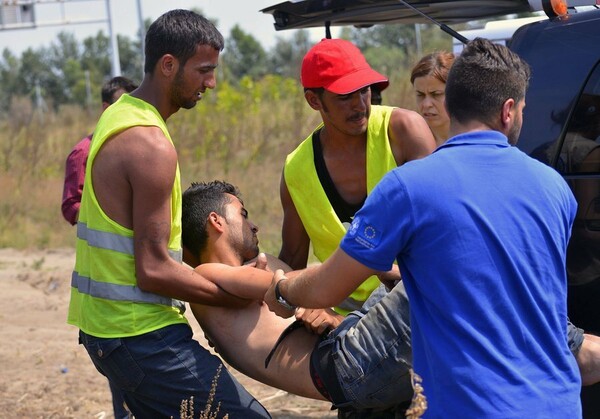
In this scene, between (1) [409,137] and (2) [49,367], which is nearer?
(1) [409,137]

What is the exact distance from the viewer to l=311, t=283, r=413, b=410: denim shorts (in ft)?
11.7

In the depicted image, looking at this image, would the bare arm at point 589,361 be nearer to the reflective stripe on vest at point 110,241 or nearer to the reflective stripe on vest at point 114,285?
the reflective stripe on vest at point 114,285

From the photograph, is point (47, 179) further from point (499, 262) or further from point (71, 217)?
point (499, 262)

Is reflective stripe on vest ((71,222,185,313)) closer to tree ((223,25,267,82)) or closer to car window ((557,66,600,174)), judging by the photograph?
car window ((557,66,600,174))

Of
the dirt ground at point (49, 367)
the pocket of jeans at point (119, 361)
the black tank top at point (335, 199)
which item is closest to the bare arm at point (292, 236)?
the black tank top at point (335, 199)

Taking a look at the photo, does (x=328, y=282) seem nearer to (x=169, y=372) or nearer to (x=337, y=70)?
(x=169, y=372)

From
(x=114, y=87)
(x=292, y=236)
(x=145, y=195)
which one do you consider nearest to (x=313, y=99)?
(x=292, y=236)

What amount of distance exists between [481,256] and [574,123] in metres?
1.45

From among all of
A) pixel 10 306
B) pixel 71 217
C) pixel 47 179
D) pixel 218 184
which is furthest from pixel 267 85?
pixel 218 184

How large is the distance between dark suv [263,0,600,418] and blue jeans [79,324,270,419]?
1.35m

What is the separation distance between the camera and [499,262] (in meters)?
2.71

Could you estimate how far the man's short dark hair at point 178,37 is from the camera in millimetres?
3754

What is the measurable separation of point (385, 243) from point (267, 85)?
18605 mm

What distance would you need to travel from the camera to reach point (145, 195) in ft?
11.8
